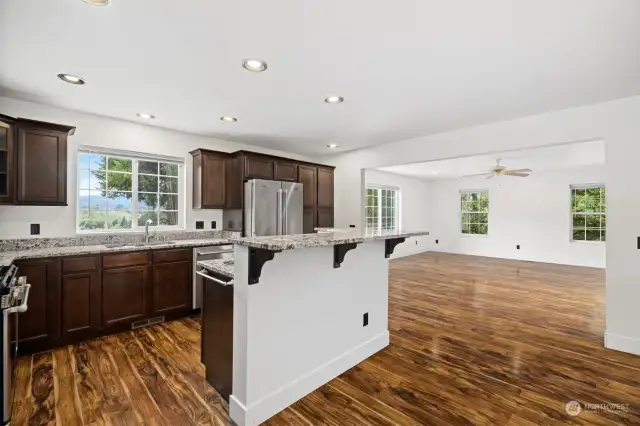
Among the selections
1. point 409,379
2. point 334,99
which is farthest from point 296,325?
point 334,99

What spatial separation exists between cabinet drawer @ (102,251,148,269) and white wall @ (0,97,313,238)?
72 cm

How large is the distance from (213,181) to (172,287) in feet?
5.06

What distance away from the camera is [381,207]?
8.16 metres

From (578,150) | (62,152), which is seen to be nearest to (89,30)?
(62,152)

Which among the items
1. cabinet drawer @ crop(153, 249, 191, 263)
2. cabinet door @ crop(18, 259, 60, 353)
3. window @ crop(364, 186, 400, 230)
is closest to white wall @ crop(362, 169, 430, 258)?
window @ crop(364, 186, 400, 230)

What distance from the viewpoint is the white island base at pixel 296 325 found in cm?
186

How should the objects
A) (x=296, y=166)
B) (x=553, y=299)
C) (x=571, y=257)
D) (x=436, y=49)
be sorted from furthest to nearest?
(x=571, y=257) → (x=296, y=166) → (x=553, y=299) → (x=436, y=49)

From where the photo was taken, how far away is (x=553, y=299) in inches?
183

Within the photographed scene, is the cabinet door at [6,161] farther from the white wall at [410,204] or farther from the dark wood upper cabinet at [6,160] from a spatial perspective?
the white wall at [410,204]

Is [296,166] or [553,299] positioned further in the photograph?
[296,166]

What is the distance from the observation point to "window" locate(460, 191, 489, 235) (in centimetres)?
897

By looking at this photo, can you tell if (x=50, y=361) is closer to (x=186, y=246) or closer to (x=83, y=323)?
(x=83, y=323)

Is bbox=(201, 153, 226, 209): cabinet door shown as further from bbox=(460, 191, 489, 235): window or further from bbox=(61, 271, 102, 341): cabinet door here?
bbox=(460, 191, 489, 235): window

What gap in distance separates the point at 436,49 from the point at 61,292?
3.87 m
